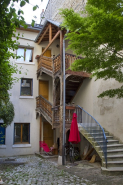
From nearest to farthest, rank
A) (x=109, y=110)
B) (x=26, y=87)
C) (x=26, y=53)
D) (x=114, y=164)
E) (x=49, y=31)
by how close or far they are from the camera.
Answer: (x=114, y=164), (x=109, y=110), (x=49, y=31), (x=26, y=87), (x=26, y=53)

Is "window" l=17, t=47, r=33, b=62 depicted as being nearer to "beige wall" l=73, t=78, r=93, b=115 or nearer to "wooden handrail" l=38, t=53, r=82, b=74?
"wooden handrail" l=38, t=53, r=82, b=74

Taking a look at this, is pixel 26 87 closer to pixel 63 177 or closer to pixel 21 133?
pixel 21 133

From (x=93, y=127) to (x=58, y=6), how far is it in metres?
12.6

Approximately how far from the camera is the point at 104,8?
603 centimetres

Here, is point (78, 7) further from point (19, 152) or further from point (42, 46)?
point (19, 152)

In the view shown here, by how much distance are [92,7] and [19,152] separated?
11.3 m

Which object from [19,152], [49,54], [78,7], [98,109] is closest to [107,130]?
[98,109]

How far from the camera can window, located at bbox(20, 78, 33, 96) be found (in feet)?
49.9

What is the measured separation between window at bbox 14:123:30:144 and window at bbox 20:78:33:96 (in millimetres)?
2297

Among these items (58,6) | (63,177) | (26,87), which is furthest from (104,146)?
(58,6)

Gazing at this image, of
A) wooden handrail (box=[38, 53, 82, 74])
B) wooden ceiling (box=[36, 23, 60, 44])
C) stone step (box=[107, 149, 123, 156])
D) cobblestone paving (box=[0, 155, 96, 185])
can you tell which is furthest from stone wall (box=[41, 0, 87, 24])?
cobblestone paving (box=[0, 155, 96, 185])

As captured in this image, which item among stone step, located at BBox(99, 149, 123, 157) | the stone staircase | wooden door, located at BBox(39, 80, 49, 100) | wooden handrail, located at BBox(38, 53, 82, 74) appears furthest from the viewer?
wooden door, located at BBox(39, 80, 49, 100)

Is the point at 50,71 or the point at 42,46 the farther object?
the point at 42,46

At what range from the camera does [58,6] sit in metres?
18.1
